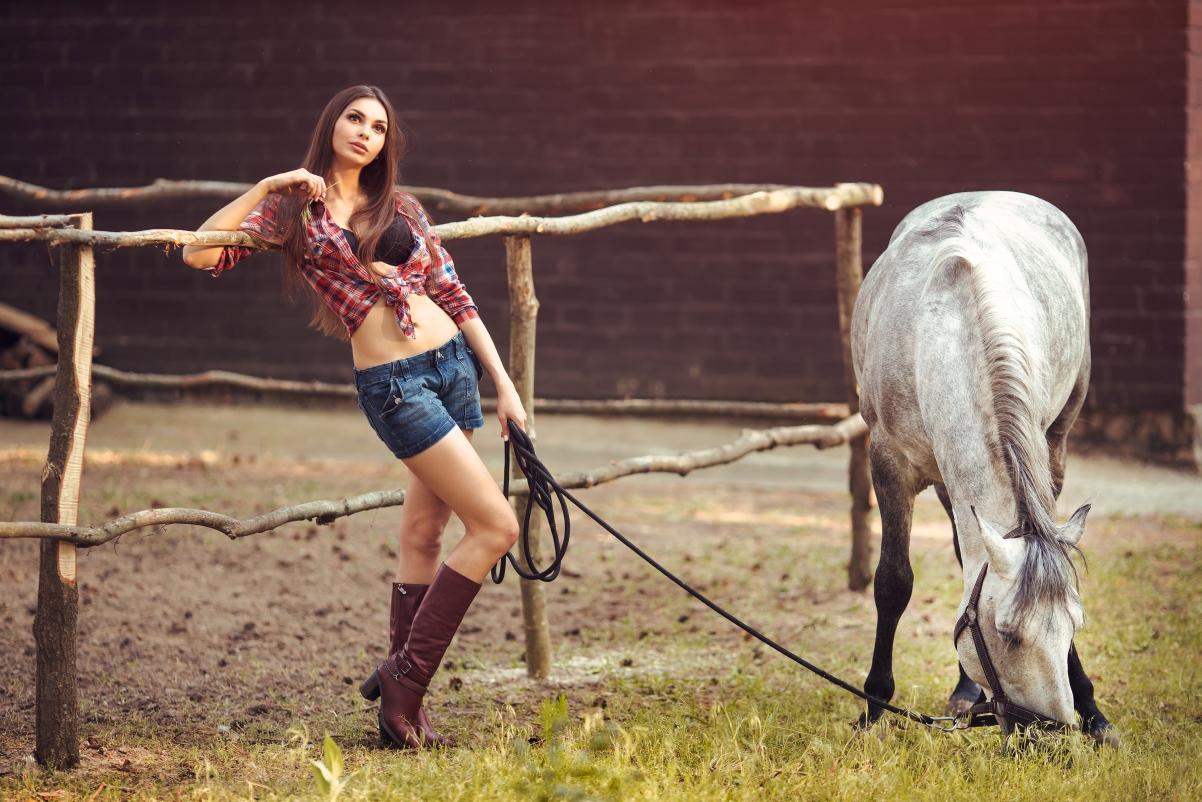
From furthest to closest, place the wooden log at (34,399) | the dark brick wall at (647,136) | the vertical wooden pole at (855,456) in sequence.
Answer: the wooden log at (34,399)
the dark brick wall at (647,136)
the vertical wooden pole at (855,456)

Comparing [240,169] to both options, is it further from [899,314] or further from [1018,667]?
[1018,667]

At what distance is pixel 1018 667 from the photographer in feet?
7.86

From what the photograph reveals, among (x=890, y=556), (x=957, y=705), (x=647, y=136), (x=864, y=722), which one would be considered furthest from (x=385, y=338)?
(x=647, y=136)

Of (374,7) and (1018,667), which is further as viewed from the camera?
(374,7)

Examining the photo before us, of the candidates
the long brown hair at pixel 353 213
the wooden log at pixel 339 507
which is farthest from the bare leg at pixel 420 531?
the long brown hair at pixel 353 213

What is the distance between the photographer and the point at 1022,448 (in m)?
2.48

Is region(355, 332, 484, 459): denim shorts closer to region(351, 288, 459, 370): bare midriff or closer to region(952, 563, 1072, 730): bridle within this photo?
region(351, 288, 459, 370): bare midriff

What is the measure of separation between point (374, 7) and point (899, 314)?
20.6 feet

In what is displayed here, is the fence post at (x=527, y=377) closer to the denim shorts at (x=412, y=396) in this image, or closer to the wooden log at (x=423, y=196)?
the denim shorts at (x=412, y=396)

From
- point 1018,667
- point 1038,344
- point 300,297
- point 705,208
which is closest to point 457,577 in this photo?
point 1018,667

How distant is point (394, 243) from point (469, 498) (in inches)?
24.9

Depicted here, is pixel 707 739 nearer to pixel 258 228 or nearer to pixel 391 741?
pixel 391 741

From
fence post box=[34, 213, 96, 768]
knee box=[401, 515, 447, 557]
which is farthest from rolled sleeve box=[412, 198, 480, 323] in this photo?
fence post box=[34, 213, 96, 768]

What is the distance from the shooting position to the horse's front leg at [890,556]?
10.4ft
